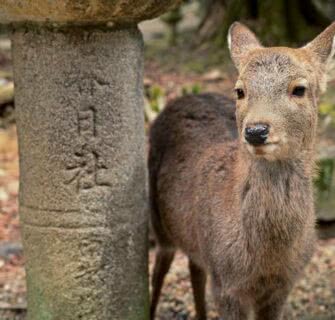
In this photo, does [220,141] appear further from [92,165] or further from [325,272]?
[325,272]

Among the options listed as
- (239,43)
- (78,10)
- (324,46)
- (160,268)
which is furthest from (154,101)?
(78,10)

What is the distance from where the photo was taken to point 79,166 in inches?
182

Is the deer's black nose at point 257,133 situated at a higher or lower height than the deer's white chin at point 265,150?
higher

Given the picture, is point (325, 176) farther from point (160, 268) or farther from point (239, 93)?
point (239, 93)

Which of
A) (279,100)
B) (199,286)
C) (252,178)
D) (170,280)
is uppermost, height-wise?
(279,100)

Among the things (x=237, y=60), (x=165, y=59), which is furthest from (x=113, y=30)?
(x=165, y=59)

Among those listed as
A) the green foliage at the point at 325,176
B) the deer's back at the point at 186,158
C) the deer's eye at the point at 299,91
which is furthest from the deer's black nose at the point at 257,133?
the green foliage at the point at 325,176

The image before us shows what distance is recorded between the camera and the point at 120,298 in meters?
4.86

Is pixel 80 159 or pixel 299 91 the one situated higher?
pixel 299 91

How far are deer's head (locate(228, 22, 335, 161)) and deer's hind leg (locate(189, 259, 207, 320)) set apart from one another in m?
1.76

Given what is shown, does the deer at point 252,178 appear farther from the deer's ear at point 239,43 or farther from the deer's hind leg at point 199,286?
the deer's hind leg at point 199,286

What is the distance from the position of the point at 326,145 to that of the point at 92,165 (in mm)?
3757

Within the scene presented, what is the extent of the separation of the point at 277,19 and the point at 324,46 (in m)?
9.06

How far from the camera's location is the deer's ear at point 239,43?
15.0ft
